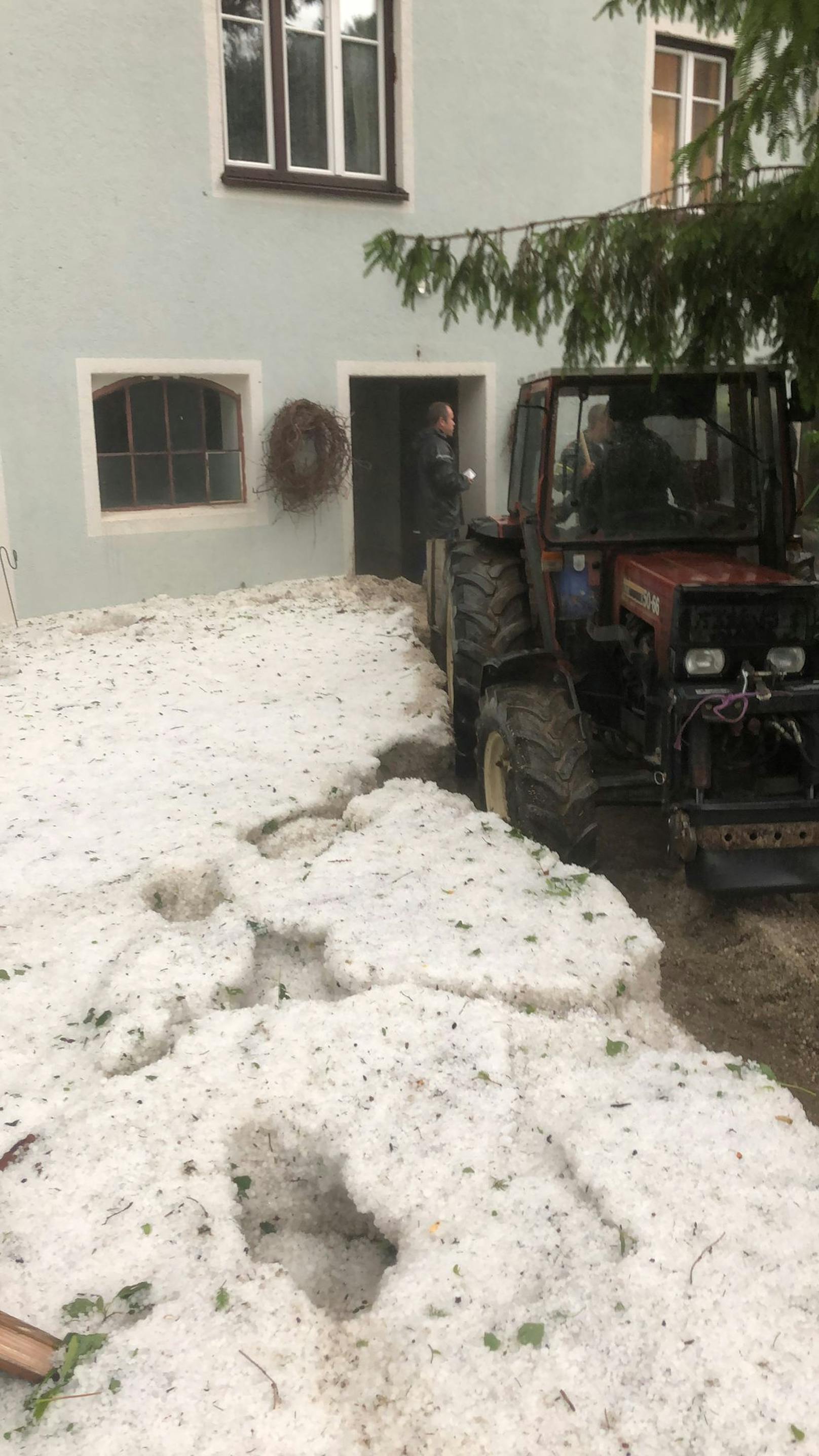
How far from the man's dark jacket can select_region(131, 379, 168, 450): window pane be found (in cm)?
224

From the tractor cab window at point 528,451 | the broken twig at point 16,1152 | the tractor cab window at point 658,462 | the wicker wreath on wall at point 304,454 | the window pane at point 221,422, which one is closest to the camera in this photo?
the broken twig at point 16,1152

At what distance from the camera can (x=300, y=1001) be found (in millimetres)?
3350

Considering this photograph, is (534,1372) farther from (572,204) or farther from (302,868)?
(572,204)

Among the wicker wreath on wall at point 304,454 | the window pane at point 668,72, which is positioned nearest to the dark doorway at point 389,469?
the wicker wreath on wall at point 304,454

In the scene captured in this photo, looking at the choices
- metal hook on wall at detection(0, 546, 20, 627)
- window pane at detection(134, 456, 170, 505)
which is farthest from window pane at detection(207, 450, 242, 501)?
metal hook on wall at detection(0, 546, 20, 627)

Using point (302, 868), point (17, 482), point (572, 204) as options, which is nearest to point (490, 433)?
point (572, 204)

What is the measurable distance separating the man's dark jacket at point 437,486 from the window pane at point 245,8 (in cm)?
363

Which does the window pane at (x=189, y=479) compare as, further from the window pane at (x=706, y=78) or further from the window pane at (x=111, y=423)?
the window pane at (x=706, y=78)

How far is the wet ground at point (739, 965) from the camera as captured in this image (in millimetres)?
3334

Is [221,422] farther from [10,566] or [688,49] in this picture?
[688,49]

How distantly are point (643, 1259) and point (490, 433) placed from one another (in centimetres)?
956

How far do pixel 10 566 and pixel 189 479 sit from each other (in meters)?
1.83

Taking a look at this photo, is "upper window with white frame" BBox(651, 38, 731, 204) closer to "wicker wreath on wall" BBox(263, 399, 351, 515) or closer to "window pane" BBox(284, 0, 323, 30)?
"window pane" BBox(284, 0, 323, 30)

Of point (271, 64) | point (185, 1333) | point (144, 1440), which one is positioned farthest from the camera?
point (271, 64)
